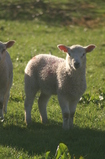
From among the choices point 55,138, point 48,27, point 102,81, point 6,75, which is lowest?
point 48,27

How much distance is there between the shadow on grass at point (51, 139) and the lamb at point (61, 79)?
0.28 meters

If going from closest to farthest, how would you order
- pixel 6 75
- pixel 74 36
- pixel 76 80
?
1. pixel 76 80
2. pixel 6 75
3. pixel 74 36

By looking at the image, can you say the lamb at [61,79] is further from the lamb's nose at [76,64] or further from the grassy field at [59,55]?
the grassy field at [59,55]

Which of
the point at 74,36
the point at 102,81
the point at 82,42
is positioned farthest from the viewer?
the point at 74,36

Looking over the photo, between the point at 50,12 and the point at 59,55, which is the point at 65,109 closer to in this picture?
the point at 59,55

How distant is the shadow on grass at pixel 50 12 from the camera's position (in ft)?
68.0

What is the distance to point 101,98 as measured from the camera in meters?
9.16

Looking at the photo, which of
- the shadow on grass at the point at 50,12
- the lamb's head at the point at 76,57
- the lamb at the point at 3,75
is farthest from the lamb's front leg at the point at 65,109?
the shadow on grass at the point at 50,12

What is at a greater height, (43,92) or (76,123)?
(43,92)

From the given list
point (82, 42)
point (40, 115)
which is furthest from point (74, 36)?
point (40, 115)

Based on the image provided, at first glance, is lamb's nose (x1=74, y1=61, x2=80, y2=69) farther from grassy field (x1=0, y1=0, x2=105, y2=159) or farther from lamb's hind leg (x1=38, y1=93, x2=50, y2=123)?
lamb's hind leg (x1=38, y1=93, x2=50, y2=123)

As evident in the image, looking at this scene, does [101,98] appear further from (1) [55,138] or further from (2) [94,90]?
(1) [55,138]

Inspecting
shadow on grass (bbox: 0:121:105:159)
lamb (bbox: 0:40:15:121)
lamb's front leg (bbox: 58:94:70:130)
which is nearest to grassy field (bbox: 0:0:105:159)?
shadow on grass (bbox: 0:121:105:159)

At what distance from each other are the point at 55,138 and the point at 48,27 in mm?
12551
